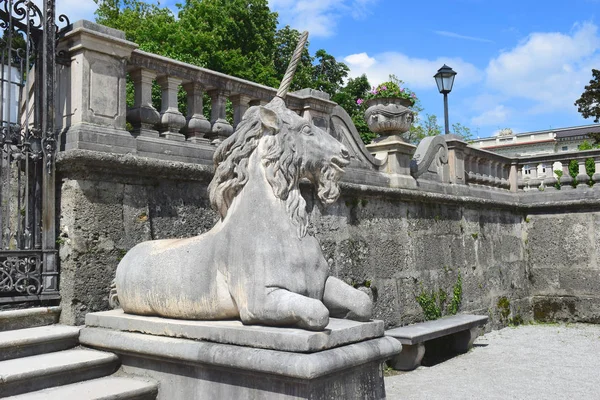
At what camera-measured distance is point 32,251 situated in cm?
398

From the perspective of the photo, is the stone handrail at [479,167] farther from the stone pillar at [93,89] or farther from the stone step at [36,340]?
the stone step at [36,340]

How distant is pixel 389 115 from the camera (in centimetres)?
748

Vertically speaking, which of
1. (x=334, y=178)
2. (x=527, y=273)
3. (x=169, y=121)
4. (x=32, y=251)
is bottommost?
(x=527, y=273)

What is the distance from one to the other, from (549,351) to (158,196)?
219 inches

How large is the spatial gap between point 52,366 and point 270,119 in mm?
1834

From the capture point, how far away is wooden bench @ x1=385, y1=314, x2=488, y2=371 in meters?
6.30

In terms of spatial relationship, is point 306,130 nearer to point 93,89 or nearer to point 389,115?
point 93,89

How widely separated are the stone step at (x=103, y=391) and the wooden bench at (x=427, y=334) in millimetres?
3353

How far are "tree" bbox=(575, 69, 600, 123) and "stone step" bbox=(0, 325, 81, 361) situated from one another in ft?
90.0

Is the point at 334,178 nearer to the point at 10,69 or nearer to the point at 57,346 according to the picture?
the point at 57,346

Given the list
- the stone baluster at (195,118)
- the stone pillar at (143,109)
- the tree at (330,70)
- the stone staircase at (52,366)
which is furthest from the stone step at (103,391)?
the tree at (330,70)

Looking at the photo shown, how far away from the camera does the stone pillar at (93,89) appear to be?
4.12 m

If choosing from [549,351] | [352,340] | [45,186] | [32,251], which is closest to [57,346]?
[32,251]

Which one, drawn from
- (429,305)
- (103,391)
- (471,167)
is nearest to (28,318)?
(103,391)
